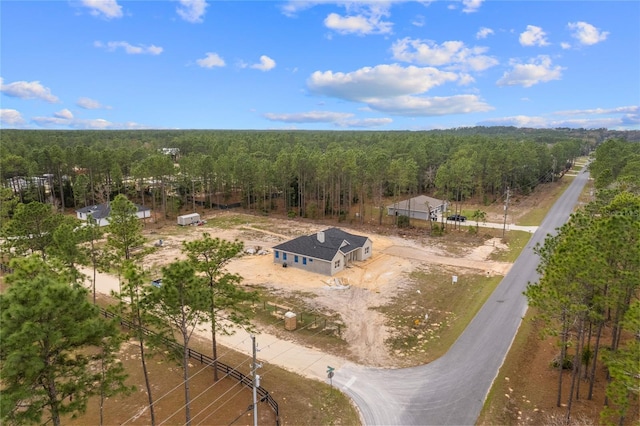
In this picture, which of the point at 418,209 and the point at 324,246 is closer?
the point at 324,246

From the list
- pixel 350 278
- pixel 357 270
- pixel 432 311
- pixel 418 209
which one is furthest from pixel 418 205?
pixel 432 311

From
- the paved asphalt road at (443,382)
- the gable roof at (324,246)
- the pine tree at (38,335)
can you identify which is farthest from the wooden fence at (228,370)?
the gable roof at (324,246)

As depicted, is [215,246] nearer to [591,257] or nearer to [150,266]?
[591,257]

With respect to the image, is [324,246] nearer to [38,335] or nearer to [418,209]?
[418,209]

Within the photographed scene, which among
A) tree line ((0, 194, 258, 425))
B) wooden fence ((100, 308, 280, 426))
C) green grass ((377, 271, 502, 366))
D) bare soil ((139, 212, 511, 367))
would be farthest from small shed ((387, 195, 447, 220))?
tree line ((0, 194, 258, 425))

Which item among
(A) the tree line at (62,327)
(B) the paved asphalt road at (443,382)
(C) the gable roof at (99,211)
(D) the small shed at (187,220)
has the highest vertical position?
(A) the tree line at (62,327)

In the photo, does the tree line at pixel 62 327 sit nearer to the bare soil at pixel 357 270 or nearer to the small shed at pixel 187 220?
the bare soil at pixel 357 270
